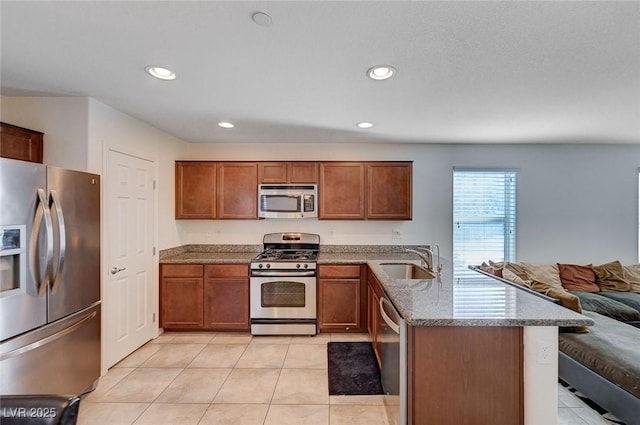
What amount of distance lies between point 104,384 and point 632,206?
263 inches

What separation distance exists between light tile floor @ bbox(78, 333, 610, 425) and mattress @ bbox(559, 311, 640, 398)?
A: 382 millimetres

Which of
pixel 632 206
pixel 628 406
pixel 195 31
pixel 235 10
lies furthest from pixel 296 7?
pixel 632 206

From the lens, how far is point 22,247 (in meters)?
1.79

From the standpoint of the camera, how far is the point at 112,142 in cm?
274

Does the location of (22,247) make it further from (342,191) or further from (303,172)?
(342,191)

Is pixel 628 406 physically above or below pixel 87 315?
below

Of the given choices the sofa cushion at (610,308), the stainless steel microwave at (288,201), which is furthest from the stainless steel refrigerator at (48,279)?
the sofa cushion at (610,308)

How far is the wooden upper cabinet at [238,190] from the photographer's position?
12.7 ft

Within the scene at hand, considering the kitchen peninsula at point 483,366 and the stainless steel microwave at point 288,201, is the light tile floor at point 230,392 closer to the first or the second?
the kitchen peninsula at point 483,366

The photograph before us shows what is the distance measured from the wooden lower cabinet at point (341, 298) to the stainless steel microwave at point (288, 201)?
2.55 ft

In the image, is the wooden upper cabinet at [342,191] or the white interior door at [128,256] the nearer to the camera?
the white interior door at [128,256]

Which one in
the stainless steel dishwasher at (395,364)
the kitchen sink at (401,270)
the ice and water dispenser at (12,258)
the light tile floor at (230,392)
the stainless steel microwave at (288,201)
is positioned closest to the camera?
the stainless steel dishwasher at (395,364)

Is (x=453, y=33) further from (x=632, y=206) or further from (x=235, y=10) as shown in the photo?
(x=632, y=206)

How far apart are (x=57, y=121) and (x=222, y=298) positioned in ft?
7.67
